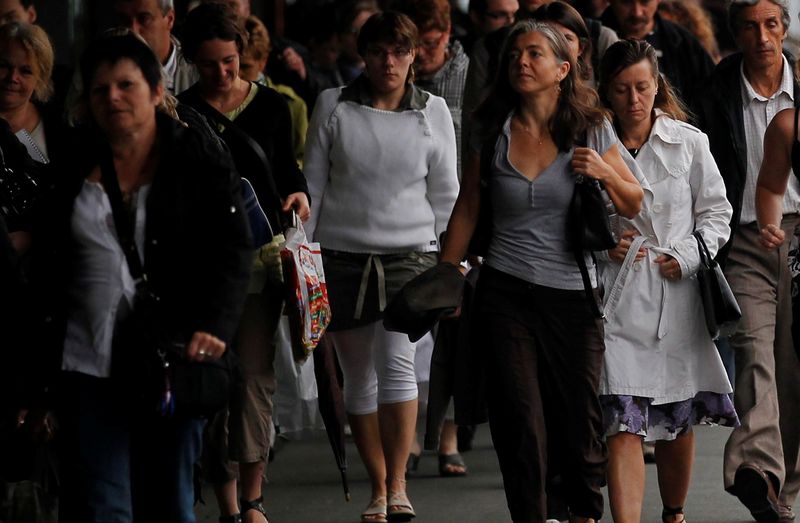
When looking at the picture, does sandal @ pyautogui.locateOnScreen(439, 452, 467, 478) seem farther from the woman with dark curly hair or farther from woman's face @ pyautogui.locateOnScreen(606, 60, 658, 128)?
woman's face @ pyautogui.locateOnScreen(606, 60, 658, 128)

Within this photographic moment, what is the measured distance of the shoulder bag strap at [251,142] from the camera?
729 centimetres

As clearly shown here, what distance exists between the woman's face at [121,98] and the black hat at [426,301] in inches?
57.3

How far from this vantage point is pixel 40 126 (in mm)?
7527

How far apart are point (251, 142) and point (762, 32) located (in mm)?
2454

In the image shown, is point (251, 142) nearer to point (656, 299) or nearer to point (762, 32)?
point (656, 299)

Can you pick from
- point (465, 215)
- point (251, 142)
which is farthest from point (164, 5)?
point (465, 215)

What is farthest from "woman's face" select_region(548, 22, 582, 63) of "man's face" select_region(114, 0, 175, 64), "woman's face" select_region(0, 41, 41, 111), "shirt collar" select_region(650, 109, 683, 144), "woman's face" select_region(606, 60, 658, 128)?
"woman's face" select_region(0, 41, 41, 111)

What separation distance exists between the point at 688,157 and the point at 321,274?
5.09 feet

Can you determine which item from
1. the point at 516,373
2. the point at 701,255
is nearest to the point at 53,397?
the point at 516,373

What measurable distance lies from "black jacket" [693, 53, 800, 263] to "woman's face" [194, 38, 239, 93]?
2187mm

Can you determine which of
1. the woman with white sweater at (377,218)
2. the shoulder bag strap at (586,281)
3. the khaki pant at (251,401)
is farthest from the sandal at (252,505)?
the shoulder bag strap at (586,281)

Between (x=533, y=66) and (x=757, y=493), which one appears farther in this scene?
(x=757, y=493)

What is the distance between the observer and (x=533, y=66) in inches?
267

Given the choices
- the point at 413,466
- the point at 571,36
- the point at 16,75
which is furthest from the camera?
the point at 413,466
